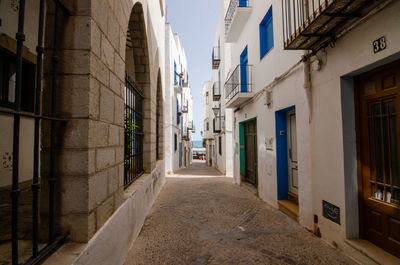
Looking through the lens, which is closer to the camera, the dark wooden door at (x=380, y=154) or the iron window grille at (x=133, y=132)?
the dark wooden door at (x=380, y=154)

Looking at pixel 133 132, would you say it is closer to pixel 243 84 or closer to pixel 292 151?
pixel 292 151

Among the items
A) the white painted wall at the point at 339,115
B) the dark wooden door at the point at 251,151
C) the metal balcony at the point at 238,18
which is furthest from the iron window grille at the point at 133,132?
the metal balcony at the point at 238,18

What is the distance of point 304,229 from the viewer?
3730 mm

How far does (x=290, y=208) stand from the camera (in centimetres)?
440

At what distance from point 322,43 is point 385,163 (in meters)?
1.86

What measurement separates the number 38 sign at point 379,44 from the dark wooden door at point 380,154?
297mm

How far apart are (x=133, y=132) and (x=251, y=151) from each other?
4694 millimetres

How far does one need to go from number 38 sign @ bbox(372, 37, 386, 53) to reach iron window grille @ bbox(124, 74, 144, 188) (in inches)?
132

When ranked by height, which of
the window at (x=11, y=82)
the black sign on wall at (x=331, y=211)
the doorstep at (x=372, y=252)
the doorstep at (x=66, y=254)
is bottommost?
the doorstep at (x=372, y=252)

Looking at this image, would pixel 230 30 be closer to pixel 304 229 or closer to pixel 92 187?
pixel 304 229

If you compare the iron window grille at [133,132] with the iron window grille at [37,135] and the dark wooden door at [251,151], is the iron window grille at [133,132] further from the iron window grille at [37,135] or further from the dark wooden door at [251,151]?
the dark wooden door at [251,151]

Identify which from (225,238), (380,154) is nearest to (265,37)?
(380,154)

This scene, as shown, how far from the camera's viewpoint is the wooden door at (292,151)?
15.8 ft

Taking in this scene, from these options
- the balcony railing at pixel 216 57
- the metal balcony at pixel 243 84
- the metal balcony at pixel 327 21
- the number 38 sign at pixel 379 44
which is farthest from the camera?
the balcony railing at pixel 216 57
